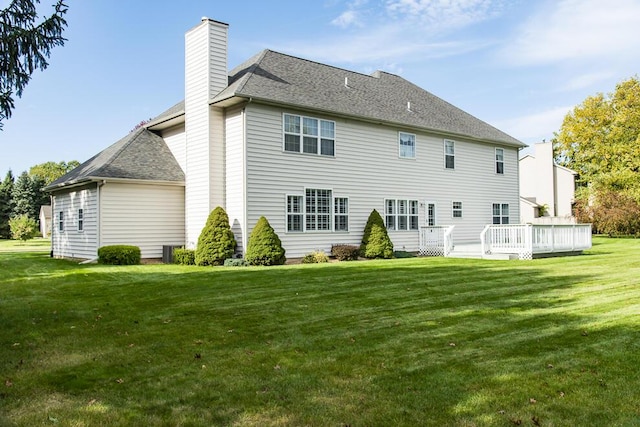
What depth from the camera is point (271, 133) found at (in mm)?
17469

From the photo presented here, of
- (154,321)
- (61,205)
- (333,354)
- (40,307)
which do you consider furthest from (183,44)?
(333,354)

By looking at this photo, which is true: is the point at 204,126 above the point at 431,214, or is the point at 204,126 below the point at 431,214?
above

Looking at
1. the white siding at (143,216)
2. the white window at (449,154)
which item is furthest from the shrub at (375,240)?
the white siding at (143,216)

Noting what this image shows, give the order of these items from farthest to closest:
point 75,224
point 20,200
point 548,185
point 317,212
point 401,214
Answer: point 20,200 < point 548,185 < point 401,214 < point 75,224 < point 317,212

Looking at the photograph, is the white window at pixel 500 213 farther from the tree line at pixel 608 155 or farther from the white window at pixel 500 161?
the tree line at pixel 608 155

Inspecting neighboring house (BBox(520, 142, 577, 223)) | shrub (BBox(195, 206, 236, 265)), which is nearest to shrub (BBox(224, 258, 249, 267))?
shrub (BBox(195, 206, 236, 265))

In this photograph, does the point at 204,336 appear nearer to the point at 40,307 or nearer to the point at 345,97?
the point at 40,307

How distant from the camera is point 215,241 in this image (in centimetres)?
1648

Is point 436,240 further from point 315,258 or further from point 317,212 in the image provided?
point 315,258

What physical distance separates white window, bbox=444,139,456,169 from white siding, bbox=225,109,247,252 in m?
10.6

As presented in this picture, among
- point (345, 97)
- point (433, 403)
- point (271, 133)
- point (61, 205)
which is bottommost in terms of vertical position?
point (433, 403)

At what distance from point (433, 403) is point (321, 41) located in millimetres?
19000

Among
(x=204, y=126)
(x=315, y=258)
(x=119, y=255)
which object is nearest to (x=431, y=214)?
(x=315, y=258)

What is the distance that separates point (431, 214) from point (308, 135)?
296 inches
